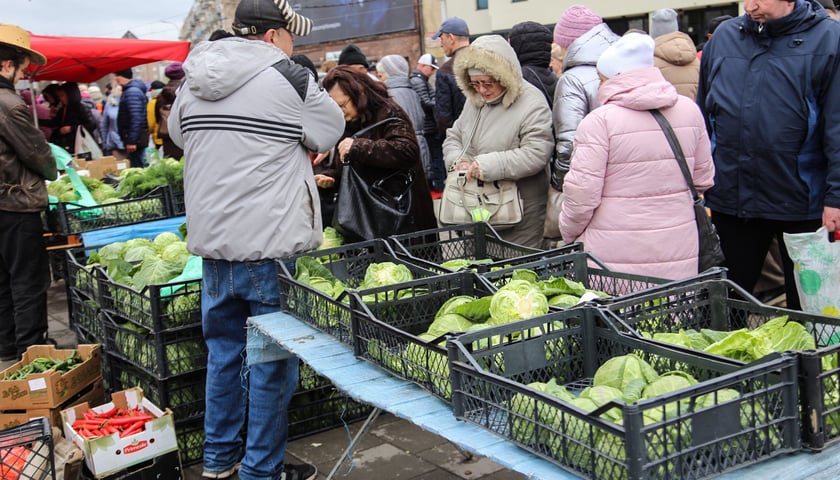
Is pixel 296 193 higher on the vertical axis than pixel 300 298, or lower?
higher

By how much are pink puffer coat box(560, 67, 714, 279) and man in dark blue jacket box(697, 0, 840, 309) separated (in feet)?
1.26

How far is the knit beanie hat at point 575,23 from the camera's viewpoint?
4910 millimetres

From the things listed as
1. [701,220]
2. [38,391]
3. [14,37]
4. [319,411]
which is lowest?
[319,411]

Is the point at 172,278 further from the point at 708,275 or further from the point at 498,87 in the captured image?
the point at 708,275

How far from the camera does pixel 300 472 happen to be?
12.2 feet

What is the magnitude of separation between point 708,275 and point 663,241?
0.85 m

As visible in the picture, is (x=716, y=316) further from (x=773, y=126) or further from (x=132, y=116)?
(x=132, y=116)

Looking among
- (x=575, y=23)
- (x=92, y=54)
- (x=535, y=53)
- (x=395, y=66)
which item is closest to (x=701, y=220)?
(x=575, y=23)

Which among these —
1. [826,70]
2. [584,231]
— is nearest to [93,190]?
[584,231]

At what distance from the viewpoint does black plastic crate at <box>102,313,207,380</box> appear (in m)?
3.84

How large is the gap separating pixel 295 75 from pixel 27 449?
1.73 m

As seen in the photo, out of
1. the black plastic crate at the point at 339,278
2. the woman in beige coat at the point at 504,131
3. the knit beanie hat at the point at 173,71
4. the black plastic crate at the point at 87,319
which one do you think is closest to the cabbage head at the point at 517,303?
the black plastic crate at the point at 339,278

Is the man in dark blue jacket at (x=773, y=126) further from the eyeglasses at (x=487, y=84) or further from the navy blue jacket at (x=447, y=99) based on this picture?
the navy blue jacket at (x=447, y=99)

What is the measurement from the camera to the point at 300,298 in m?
3.13
